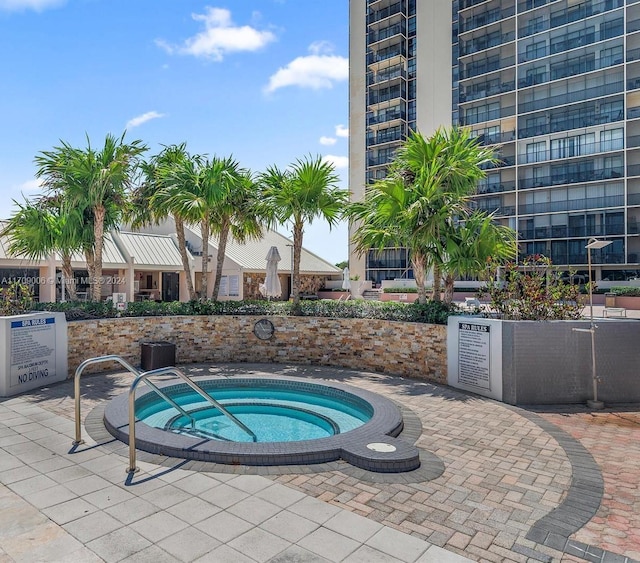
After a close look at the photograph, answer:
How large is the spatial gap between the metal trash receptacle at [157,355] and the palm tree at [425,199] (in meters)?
6.30

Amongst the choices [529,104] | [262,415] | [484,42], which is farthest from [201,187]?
[484,42]

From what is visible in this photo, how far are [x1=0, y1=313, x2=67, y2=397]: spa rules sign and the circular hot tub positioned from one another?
2.89 meters

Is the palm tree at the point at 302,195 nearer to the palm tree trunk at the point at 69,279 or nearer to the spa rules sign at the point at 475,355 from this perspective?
the spa rules sign at the point at 475,355

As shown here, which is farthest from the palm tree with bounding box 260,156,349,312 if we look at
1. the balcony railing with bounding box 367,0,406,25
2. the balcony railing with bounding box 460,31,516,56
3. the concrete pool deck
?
the balcony railing with bounding box 367,0,406,25

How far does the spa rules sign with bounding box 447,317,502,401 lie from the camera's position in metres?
9.97

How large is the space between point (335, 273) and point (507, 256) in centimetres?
2502

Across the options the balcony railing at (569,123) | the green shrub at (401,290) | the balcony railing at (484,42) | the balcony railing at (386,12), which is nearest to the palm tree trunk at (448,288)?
the green shrub at (401,290)

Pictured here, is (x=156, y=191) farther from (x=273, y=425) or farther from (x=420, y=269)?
(x=273, y=425)

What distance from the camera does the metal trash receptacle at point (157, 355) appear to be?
40.5 feet

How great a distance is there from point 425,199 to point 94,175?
9366 mm

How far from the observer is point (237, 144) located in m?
15.5

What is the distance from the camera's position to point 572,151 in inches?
1623

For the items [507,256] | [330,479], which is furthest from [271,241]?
[330,479]

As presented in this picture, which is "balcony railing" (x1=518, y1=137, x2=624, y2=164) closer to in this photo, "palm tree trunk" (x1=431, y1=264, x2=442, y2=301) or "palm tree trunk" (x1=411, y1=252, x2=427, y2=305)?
"palm tree trunk" (x1=431, y1=264, x2=442, y2=301)
